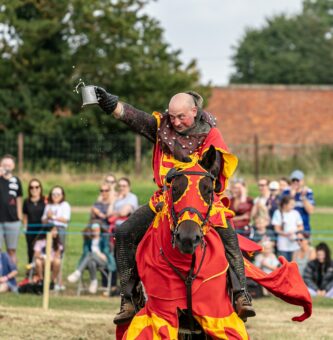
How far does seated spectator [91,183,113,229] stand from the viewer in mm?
15305

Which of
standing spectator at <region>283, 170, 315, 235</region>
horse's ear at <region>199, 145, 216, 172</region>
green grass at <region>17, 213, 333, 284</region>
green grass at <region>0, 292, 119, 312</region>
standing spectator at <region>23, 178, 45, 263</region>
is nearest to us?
horse's ear at <region>199, 145, 216, 172</region>

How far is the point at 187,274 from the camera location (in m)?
6.79

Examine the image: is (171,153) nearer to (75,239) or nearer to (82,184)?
(75,239)

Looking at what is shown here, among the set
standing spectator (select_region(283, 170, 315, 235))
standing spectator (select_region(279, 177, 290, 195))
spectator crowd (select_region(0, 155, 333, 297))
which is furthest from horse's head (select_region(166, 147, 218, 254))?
standing spectator (select_region(279, 177, 290, 195))

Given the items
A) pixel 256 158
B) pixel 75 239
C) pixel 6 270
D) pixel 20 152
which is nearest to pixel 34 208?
pixel 6 270

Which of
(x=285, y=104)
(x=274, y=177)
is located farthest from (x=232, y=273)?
(x=285, y=104)

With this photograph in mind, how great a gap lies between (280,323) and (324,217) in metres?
13.8

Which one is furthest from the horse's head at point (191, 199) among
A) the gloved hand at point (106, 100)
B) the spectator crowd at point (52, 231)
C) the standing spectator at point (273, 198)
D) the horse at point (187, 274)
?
the standing spectator at point (273, 198)

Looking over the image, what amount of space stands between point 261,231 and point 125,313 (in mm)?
8021

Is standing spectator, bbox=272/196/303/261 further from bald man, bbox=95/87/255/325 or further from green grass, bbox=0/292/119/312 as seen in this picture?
bald man, bbox=95/87/255/325

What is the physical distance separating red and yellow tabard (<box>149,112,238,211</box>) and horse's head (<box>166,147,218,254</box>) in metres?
0.27

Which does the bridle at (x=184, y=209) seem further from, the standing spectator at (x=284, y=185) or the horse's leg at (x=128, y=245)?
the standing spectator at (x=284, y=185)

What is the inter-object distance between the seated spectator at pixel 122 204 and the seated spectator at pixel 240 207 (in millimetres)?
1558

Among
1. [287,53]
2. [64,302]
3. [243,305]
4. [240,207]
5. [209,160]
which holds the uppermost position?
[287,53]
